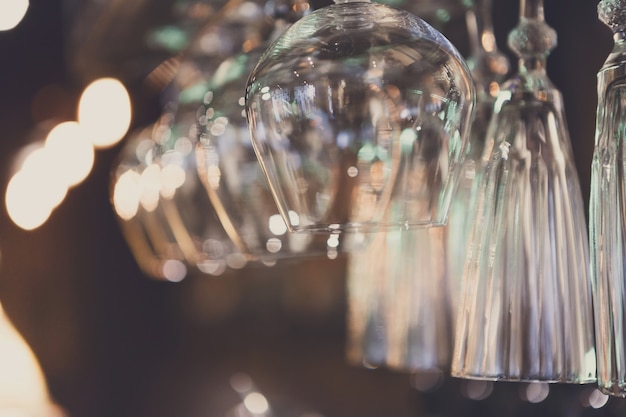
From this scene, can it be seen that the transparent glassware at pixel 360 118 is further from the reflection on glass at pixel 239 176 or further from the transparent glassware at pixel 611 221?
the reflection on glass at pixel 239 176

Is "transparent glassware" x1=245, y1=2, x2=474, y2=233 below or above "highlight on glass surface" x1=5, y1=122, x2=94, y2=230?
above

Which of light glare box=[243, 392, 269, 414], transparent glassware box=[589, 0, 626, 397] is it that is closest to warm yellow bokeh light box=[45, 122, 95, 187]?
light glare box=[243, 392, 269, 414]

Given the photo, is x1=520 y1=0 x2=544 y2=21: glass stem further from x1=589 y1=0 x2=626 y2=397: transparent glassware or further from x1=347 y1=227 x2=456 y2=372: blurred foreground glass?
x1=347 y1=227 x2=456 y2=372: blurred foreground glass

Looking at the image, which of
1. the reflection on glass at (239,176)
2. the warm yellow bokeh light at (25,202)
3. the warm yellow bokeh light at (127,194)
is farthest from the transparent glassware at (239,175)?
the warm yellow bokeh light at (25,202)

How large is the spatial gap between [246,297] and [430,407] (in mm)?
904

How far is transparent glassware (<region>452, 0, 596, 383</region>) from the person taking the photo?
54cm

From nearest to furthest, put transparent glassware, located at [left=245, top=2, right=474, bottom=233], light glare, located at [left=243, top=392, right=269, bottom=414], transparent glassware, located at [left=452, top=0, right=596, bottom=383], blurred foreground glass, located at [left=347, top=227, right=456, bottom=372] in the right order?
1. transparent glassware, located at [left=245, top=2, right=474, bottom=233]
2. transparent glassware, located at [left=452, top=0, right=596, bottom=383]
3. blurred foreground glass, located at [left=347, top=227, right=456, bottom=372]
4. light glare, located at [left=243, top=392, right=269, bottom=414]

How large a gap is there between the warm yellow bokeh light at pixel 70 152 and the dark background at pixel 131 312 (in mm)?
27

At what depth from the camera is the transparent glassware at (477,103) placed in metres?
0.74

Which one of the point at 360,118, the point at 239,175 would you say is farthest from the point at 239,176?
the point at 360,118

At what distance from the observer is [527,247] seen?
56cm

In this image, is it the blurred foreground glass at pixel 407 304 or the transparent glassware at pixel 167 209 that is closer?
the blurred foreground glass at pixel 407 304

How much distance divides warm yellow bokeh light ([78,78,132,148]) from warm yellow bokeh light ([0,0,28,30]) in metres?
0.25

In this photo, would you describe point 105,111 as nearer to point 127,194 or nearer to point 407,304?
point 127,194
